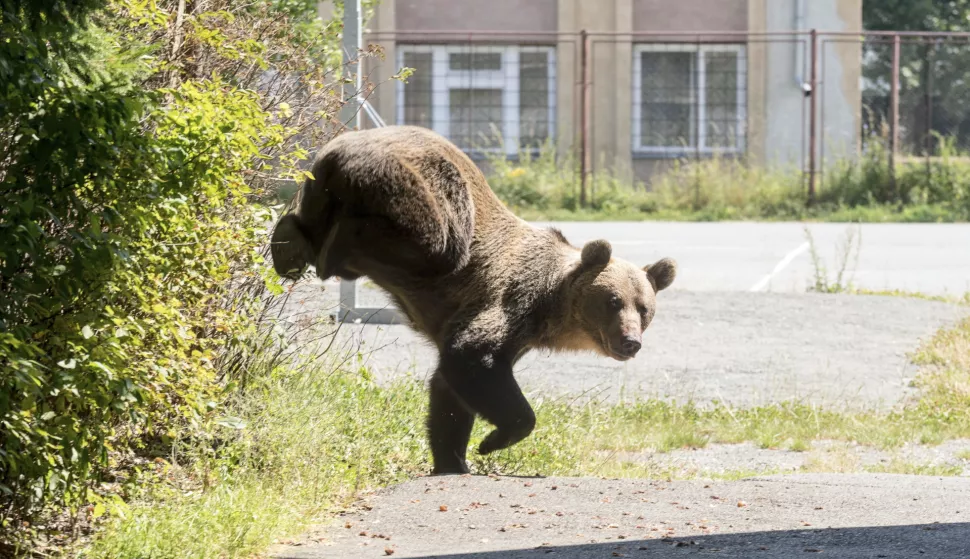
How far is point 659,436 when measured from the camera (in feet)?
27.7

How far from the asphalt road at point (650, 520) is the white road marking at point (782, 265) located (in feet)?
24.3

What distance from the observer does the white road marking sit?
13906mm

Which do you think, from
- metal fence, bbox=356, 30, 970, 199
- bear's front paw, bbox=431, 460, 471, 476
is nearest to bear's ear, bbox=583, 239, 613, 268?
bear's front paw, bbox=431, 460, 471, 476

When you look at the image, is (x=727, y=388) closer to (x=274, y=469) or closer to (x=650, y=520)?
(x=650, y=520)

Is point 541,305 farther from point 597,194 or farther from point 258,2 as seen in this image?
point 597,194

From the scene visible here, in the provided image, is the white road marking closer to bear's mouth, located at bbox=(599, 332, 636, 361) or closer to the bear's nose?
bear's mouth, located at bbox=(599, 332, 636, 361)

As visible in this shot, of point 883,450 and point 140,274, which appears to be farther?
point 883,450

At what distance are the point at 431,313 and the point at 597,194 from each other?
1547cm

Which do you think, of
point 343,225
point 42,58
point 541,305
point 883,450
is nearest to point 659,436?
point 883,450

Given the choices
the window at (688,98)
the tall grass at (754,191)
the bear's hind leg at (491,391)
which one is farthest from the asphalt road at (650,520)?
the window at (688,98)

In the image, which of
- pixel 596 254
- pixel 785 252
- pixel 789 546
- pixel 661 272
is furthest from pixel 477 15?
pixel 789 546

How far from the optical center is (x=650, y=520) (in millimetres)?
5523

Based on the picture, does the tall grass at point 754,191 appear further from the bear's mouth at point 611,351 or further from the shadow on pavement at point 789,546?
the shadow on pavement at point 789,546

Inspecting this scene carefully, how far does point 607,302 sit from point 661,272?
508 millimetres
